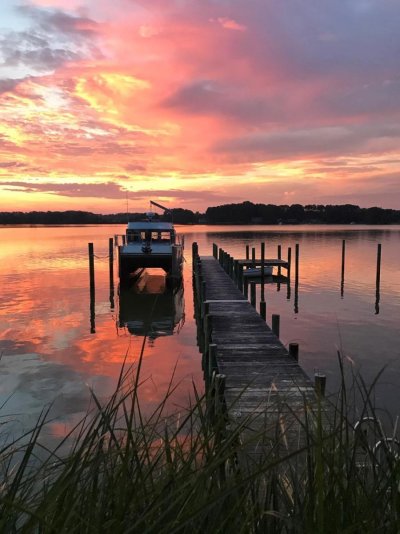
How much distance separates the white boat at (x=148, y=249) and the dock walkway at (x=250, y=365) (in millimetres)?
8749

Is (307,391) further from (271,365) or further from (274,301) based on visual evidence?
(274,301)

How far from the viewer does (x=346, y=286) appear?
91.6 feet

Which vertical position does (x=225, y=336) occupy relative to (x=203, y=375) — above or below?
above

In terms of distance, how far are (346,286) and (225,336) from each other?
19.2 metres

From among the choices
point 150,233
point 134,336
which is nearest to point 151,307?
point 134,336

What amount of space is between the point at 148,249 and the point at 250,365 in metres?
15.7

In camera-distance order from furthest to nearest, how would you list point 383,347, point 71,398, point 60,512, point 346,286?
point 346,286 < point 383,347 < point 71,398 < point 60,512

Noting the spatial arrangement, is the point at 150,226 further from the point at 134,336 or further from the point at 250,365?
the point at 250,365

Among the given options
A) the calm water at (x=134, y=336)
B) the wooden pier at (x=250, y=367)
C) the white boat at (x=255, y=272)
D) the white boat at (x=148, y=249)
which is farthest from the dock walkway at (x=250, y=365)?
the white boat at (x=255, y=272)

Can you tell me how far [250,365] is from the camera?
338 inches

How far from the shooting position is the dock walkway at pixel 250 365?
20.2ft

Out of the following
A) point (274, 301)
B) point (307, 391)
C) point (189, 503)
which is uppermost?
point (189, 503)

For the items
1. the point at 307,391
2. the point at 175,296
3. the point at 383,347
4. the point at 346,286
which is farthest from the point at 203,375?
the point at 346,286

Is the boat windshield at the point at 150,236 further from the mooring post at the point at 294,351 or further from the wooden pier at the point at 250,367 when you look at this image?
the mooring post at the point at 294,351
